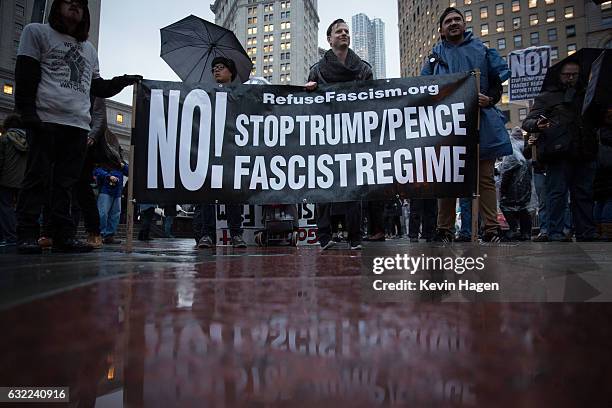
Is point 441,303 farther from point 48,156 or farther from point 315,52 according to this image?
point 315,52

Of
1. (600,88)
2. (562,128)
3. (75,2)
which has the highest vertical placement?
(75,2)

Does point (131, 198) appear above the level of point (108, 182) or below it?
below

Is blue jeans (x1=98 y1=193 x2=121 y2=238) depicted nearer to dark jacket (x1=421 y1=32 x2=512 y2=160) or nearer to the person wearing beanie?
the person wearing beanie

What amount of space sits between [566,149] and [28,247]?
480 cm

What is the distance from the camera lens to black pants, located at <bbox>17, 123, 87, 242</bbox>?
270 centimetres

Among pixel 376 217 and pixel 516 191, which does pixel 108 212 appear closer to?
pixel 376 217

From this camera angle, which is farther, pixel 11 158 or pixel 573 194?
pixel 11 158

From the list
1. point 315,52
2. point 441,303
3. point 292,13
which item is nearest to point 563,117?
point 441,303

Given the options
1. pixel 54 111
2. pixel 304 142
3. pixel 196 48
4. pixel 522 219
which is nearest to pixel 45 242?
pixel 54 111

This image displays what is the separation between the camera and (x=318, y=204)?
373 centimetres

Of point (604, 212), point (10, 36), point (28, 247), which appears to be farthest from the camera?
point (10, 36)

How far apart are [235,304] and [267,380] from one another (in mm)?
417

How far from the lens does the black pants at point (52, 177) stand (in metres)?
2.70

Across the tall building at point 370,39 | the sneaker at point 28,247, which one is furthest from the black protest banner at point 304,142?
the tall building at point 370,39
